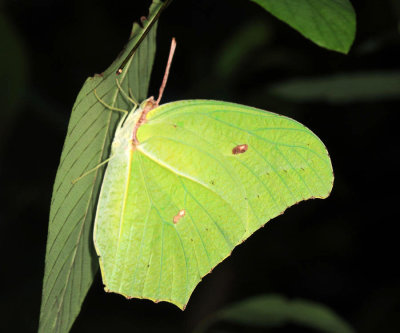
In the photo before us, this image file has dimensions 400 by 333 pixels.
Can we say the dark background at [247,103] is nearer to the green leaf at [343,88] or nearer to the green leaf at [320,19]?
the green leaf at [343,88]

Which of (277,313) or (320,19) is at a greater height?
(320,19)

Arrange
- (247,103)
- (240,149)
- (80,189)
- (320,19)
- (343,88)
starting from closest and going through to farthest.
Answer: (320,19) → (80,189) → (240,149) → (343,88) → (247,103)

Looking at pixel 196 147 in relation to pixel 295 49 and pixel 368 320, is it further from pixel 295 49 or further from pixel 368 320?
pixel 368 320

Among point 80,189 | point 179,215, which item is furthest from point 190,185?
point 80,189

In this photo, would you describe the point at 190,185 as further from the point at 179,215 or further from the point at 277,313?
the point at 277,313

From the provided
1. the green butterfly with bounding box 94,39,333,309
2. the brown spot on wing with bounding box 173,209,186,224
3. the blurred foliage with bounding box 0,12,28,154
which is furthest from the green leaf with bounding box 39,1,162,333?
the blurred foliage with bounding box 0,12,28,154

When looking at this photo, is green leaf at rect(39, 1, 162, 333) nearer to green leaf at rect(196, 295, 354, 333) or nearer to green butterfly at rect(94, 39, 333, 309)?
green butterfly at rect(94, 39, 333, 309)

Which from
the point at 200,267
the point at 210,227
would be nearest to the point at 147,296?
the point at 200,267

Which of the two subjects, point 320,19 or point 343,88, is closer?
point 320,19
